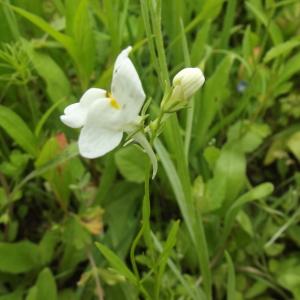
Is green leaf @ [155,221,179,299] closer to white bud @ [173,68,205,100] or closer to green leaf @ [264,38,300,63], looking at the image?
white bud @ [173,68,205,100]

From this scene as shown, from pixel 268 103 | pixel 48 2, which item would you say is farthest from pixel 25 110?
pixel 268 103

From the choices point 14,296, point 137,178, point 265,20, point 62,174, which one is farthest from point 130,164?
point 265,20

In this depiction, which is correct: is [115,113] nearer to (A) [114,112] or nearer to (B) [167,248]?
(A) [114,112]

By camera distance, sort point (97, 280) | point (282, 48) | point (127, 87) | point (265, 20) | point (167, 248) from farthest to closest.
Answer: point (265, 20), point (282, 48), point (97, 280), point (167, 248), point (127, 87)

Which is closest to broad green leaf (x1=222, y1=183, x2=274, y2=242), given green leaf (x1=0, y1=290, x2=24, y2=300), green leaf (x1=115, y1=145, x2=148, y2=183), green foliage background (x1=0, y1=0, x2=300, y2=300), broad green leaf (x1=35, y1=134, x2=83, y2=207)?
green foliage background (x1=0, y1=0, x2=300, y2=300)

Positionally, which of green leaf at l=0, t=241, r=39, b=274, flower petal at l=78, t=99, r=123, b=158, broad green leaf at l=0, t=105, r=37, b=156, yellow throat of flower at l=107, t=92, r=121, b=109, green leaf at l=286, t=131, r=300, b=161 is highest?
yellow throat of flower at l=107, t=92, r=121, b=109

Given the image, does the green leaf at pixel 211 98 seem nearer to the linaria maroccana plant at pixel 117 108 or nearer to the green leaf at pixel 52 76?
the green leaf at pixel 52 76
